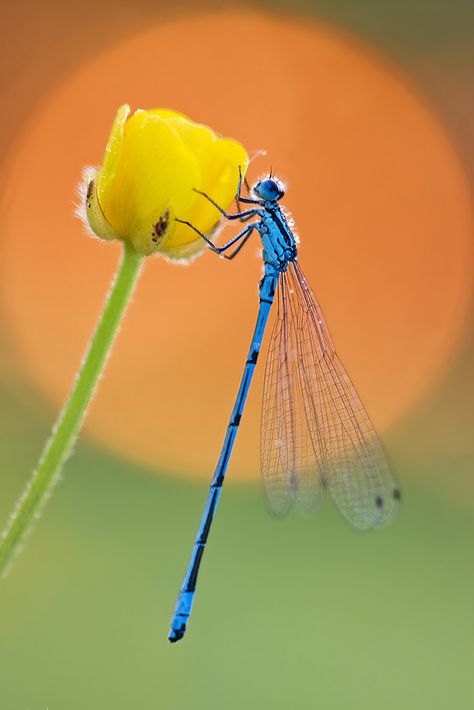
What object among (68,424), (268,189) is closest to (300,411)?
(268,189)

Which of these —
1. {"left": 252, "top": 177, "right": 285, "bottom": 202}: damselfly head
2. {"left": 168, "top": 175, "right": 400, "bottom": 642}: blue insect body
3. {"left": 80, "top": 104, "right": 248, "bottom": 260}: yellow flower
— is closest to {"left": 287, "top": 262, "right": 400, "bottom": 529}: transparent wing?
{"left": 168, "top": 175, "right": 400, "bottom": 642}: blue insect body

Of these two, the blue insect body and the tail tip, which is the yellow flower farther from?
the tail tip

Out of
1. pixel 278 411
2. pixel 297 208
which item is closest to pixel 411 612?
pixel 297 208

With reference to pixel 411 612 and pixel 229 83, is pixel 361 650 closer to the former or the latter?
pixel 411 612

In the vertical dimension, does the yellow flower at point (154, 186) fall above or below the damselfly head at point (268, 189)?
below

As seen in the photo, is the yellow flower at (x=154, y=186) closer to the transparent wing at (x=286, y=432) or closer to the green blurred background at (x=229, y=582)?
the transparent wing at (x=286, y=432)

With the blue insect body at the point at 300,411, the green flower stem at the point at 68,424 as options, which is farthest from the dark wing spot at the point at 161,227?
the blue insect body at the point at 300,411
